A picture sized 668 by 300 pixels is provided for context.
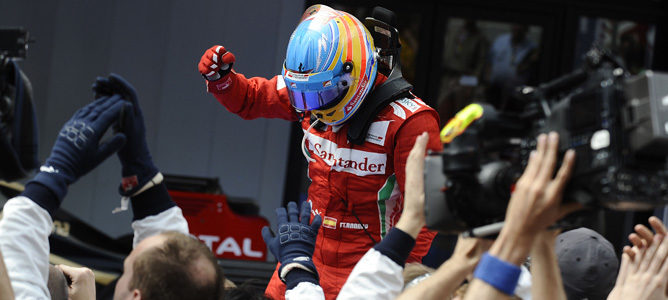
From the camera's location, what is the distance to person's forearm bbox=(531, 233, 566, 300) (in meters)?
2.01

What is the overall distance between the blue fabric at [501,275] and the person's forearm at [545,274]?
0.36 meters

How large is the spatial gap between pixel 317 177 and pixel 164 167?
8.16ft

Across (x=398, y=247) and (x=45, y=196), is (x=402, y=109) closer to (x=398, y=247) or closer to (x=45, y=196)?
(x=398, y=247)

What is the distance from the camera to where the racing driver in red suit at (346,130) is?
10.0ft

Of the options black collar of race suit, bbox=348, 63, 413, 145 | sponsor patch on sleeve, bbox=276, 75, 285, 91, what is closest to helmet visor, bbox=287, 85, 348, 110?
black collar of race suit, bbox=348, 63, 413, 145

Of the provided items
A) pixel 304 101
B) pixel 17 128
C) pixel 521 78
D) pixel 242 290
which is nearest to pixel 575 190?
pixel 242 290

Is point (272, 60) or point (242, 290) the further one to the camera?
point (272, 60)

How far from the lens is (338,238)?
10.4 feet

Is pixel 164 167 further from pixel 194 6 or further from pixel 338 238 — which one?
pixel 338 238

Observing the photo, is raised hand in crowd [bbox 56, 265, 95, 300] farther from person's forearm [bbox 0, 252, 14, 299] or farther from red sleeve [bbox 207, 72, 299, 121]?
red sleeve [bbox 207, 72, 299, 121]

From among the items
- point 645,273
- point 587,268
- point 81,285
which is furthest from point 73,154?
point 587,268

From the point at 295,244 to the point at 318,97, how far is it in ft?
2.58

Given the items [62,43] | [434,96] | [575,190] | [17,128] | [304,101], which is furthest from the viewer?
[434,96]

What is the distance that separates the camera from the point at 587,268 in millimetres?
2814
